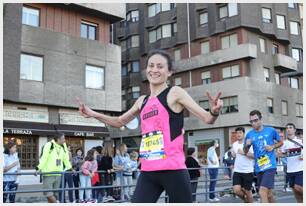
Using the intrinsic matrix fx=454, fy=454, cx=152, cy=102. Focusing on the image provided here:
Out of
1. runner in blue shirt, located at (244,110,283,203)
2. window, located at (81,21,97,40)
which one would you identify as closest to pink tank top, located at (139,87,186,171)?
runner in blue shirt, located at (244,110,283,203)

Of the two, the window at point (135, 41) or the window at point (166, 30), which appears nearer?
the window at point (166, 30)

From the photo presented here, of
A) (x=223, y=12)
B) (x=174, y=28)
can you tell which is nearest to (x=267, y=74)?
(x=223, y=12)

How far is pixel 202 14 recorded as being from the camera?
136 feet

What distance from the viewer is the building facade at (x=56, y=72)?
2356 cm

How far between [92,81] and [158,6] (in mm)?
19877

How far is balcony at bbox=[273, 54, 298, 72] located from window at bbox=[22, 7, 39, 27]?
2333 centimetres

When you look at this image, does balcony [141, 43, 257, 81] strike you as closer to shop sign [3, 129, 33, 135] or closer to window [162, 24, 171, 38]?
window [162, 24, 171, 38]

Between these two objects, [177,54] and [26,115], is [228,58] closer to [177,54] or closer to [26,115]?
[177,54]

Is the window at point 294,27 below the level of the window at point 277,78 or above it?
above

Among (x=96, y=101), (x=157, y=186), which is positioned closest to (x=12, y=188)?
(x=157, y=186)

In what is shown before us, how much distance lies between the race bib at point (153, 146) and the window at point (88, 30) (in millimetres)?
24046

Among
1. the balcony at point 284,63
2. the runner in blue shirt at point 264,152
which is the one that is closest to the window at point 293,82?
the balcony at point 284,63

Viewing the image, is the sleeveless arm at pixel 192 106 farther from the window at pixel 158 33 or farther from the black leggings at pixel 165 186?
the window at pixel 158 33

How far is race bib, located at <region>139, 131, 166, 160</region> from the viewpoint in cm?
408
